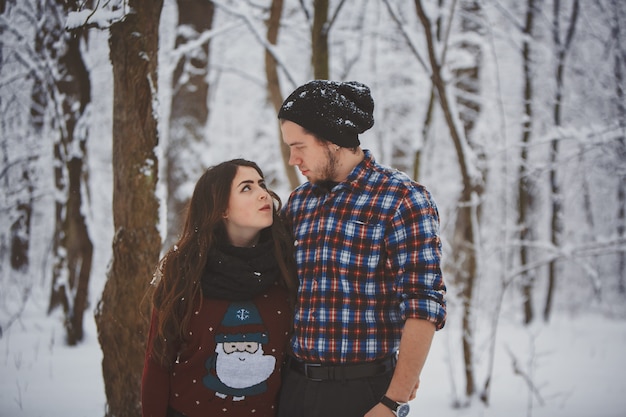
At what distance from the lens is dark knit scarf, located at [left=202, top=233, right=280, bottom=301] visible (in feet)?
6.58

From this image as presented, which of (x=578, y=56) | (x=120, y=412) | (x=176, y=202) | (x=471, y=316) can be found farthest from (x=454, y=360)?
Answer: (x=578, y=56)

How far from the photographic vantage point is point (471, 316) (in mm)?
4527

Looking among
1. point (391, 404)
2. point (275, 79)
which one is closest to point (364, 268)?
point (391, 404)

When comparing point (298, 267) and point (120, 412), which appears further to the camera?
point (120, 412)

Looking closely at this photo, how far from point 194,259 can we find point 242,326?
380 millimetres

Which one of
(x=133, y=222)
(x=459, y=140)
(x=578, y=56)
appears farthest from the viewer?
(x=578, y=56)

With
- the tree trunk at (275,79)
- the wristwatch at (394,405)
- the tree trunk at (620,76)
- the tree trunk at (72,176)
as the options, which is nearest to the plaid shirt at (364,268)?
the wristwatch at (394,405)

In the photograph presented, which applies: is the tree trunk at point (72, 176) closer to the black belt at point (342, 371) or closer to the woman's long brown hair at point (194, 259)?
the woman's long brown hair at point (194, 259)

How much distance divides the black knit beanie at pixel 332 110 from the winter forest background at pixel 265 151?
1.06 metres

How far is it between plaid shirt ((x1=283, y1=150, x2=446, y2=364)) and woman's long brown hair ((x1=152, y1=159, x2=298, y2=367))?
18 cm

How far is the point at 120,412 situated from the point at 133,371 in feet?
0.84

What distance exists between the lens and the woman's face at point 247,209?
2.14m

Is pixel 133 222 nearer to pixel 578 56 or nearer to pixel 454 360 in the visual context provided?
pixel 454 360

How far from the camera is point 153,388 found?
195cm
